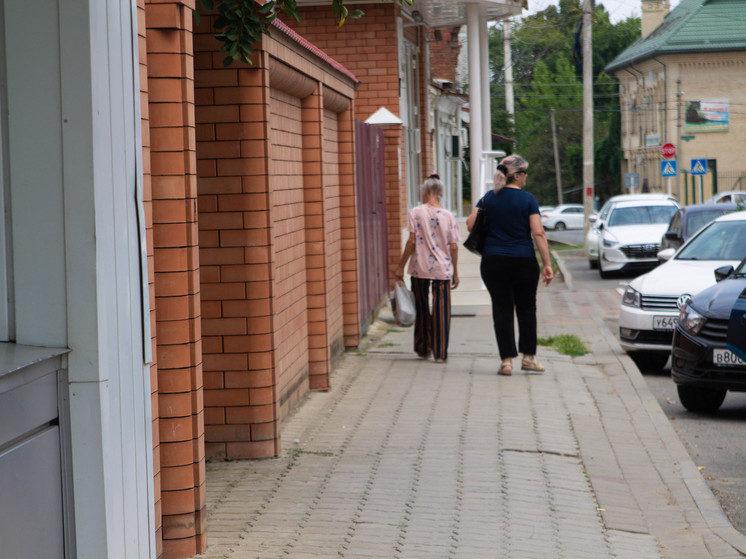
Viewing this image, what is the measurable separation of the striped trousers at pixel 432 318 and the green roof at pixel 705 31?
143 feet

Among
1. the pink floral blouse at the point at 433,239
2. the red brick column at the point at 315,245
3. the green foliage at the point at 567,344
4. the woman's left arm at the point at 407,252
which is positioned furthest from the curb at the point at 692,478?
the red brick column at the point at 315,245

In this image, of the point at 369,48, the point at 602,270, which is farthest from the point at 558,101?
the point at 369,48

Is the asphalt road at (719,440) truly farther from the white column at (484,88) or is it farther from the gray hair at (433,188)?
the white column at (484,88)

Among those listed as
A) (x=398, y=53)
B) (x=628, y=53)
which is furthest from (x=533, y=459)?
(x=628, y=53)

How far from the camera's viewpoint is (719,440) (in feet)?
26.0

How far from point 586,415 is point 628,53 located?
5439 centimetres

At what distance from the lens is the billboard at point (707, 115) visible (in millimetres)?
50656

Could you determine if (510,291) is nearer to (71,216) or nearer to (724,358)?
(724,358)

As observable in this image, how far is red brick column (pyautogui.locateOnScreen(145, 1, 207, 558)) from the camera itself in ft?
15.1

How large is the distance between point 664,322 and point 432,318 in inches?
89.8

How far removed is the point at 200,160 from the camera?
639cm

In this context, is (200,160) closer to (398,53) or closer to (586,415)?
(586,415)

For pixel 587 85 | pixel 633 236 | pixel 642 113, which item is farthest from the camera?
pixel 642 113

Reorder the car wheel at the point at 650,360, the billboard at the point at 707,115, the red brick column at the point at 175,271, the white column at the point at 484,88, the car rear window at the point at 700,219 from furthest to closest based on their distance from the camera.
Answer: the billboard at the point at 707,115 → the white column at the point at 484,88 → the car rear window at the point at 700,219 → the car wheel at the point at 650,360 → the red brick column at the point at 175,271
